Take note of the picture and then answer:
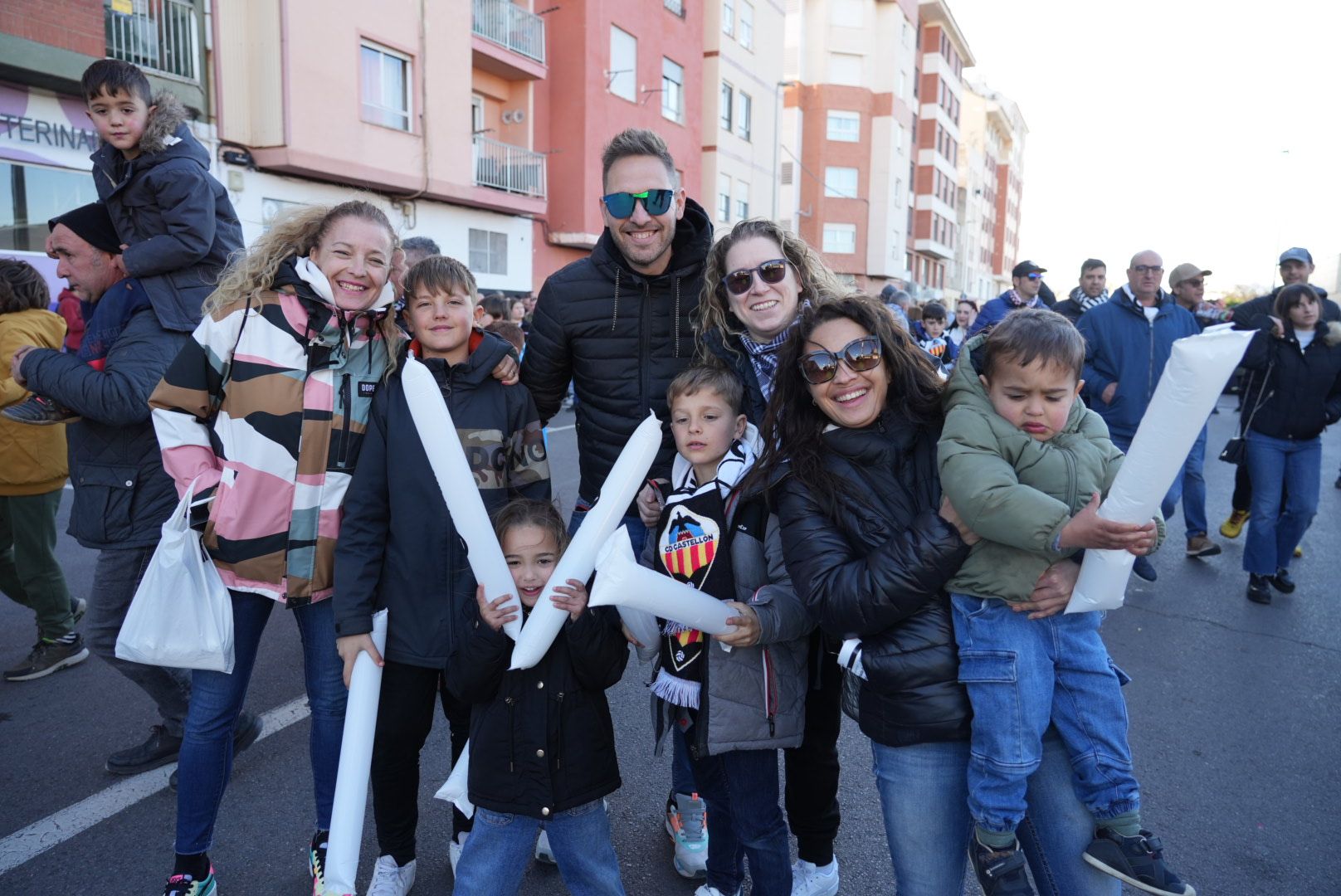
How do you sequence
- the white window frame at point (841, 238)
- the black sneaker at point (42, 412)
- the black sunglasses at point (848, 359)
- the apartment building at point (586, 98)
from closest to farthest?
the black sunglasses at point (848, 359), the black sneaker at point (42, 412), the apartment building at point (586, 98), the white window frame at point (841, 238)

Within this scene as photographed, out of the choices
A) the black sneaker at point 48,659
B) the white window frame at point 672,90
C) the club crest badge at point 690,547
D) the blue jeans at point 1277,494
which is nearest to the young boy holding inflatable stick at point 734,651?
the club crest badge at point 690,547

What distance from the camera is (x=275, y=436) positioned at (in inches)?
102

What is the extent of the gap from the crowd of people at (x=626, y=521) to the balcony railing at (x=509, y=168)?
18.5 metres

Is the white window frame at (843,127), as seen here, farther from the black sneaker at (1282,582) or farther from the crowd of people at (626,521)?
the crowd of people at (626,521)

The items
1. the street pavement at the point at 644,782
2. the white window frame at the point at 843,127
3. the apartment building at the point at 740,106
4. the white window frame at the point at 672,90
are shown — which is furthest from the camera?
the white window frame at the point at 843,127

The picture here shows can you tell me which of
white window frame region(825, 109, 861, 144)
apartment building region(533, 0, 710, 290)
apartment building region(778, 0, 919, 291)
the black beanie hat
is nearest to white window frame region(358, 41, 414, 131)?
apartment building region(533, 0, 710, 290)

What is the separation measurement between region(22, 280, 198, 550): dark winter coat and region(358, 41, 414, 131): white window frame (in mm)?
15598

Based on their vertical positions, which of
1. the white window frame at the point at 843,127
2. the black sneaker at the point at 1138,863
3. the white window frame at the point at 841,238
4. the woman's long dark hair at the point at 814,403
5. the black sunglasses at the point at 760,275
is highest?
the white window frame at the point at 843,127

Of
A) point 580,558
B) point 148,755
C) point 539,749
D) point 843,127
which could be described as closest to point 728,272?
point 580,558

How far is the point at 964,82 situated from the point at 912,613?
223 feet

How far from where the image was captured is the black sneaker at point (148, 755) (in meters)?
3.45

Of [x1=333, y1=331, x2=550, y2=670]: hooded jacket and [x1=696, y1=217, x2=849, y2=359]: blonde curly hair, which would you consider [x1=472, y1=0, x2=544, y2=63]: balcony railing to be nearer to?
[x1=696, y1=217, x2=849, y2=359]: blonde curly hair

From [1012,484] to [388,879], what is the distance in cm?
227

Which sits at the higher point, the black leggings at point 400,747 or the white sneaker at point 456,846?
the black leggings at point 400,747
